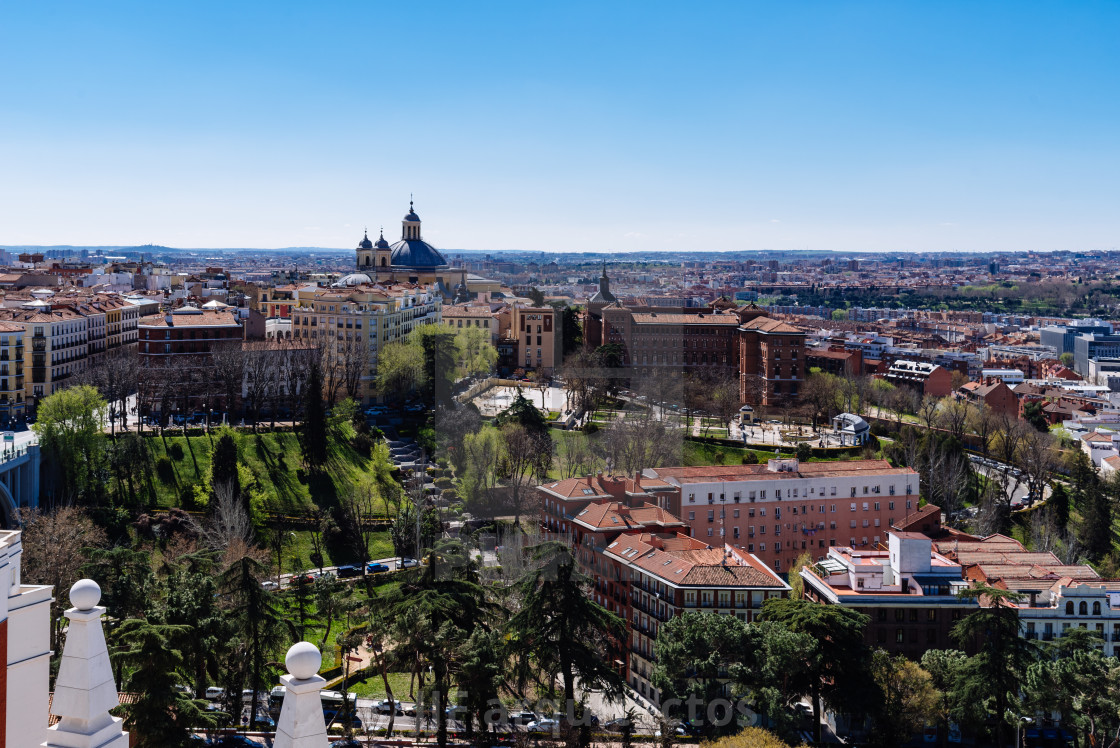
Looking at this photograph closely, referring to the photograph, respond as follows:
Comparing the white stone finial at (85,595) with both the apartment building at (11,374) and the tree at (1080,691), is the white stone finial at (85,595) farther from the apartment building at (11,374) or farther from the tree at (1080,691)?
the apartment building at (11,374)

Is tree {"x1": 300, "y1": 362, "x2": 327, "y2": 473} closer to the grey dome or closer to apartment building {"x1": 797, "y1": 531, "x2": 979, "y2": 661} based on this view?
apartment building {"x1": 797, "y1": 531, "x2": 979, "y2": 661}

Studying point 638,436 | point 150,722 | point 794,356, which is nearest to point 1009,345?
point 794,356

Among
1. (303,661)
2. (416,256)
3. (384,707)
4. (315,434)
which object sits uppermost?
(416,256)

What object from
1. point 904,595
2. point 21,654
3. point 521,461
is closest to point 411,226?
point 521,461

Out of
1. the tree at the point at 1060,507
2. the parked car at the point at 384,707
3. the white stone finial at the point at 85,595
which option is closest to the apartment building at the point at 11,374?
the parked car at the point at 384,707

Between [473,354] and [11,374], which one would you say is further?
[11,374]

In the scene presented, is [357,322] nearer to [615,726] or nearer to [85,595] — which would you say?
[615,726]

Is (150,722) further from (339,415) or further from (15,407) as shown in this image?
(15,407)

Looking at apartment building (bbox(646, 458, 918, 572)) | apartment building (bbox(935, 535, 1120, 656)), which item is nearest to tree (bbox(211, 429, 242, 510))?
apartment building (bbox(646, 458, 918, 572))
